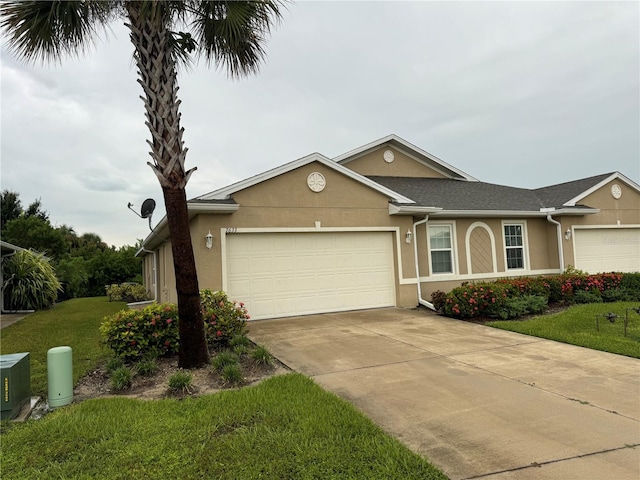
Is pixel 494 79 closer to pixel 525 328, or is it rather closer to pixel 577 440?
pixel 525 328

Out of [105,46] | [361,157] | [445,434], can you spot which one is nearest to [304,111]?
[361,157]

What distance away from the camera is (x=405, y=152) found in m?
17.0

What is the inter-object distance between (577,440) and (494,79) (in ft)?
41.0

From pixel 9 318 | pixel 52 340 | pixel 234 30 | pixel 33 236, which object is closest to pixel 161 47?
pixel 234 30

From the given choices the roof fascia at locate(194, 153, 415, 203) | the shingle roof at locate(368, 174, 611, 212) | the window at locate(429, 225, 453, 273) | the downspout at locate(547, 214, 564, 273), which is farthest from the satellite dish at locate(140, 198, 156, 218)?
the downspout at locate(547, 214, 564, 273)

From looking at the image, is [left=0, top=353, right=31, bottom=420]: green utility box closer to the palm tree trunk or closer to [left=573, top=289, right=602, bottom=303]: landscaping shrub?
the palm tree trunk

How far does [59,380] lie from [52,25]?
5061 mm

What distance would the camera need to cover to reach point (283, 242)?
10664mm

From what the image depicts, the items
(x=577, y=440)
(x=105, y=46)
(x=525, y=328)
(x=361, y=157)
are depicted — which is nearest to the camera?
(x=577, y=440)

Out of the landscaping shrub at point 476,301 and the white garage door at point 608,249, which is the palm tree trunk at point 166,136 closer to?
the landscaping shrub at point 476,301

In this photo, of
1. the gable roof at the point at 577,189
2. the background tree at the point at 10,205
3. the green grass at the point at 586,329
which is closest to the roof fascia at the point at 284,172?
the green grass at the point at 586,329

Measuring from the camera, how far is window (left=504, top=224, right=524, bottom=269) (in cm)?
1383

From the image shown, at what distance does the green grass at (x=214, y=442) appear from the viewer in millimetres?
3131

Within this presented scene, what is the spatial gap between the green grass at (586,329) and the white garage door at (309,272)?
11.6 ft
